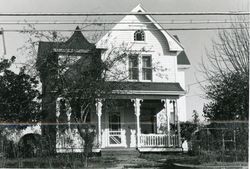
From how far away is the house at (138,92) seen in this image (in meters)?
22.7

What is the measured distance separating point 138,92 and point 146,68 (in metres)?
2.30

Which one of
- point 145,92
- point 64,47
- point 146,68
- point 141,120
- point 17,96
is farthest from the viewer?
point 141,120

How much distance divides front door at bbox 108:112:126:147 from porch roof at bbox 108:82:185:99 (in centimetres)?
213

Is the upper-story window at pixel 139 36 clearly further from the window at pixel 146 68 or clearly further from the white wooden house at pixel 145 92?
the window at pixel 146 68

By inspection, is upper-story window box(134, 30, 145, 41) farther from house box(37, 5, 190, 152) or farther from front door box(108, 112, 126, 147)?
front door box(108, 112, 126, 147)

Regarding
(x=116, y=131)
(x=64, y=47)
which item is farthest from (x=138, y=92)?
(x=64, y=47)

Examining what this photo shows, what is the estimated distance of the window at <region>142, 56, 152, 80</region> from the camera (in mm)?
25703

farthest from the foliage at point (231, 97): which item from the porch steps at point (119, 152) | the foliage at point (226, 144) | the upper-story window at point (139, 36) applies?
the upper-story window at point (139, 36)

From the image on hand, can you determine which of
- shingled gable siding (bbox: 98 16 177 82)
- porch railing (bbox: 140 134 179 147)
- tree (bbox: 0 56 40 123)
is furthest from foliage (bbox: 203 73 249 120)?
tree (bbox: 0 56 40 123)

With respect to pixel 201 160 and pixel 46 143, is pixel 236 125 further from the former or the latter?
pixel 46 143

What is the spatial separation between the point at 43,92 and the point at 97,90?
10.7 ft

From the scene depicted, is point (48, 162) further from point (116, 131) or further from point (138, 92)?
point (116, 131)

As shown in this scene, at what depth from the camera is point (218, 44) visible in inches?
794

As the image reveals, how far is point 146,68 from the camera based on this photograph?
25469mm
